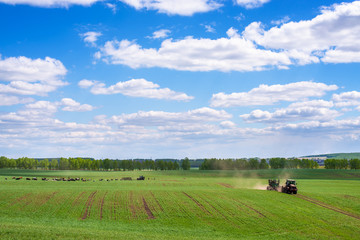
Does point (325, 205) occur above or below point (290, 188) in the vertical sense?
below

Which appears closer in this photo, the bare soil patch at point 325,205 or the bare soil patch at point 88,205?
the bare soil patch at point 88,205

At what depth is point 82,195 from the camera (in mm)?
60844

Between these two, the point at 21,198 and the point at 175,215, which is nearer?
the point at 175,215

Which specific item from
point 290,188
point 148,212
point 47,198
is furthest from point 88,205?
point 290,188

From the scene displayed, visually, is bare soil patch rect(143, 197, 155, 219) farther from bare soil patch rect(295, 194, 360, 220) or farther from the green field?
bare soil patch rect(295, 194, 360, 220)

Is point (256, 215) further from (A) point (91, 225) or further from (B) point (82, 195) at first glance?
(B) point (82, 195)

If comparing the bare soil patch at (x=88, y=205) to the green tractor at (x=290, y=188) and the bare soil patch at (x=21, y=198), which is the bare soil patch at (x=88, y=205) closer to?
the bare soil patch at (x=21, y=198)

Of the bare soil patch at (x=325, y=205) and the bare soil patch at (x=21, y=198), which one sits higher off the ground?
the bare soil patch at (x=21, y=198)

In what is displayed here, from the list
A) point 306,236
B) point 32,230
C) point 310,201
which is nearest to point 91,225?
point 32,230

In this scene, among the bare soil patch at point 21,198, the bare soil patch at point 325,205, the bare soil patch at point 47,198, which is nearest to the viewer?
the bare soil patch at point 325,205

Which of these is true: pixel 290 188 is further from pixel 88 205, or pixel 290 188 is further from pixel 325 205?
pixel 88 205

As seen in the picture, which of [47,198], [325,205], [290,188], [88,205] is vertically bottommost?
[325,205]

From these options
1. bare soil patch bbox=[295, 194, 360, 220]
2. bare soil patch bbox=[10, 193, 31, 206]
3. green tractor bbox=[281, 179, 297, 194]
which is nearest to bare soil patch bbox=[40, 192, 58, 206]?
bare soil patch bbox=[10, 193, 31, 206]

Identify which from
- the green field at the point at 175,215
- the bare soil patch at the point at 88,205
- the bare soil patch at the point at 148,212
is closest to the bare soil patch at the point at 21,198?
the green field at the point at 175,215
